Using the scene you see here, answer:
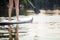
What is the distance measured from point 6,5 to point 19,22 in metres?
15.3

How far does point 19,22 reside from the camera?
424 inches

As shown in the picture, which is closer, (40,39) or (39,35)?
(40,39)

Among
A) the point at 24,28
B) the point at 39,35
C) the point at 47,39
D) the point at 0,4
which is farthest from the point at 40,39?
the point at 0,4

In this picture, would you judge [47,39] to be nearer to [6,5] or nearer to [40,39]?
[40,39]

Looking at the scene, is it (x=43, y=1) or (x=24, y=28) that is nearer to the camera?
(x=24, y=28)

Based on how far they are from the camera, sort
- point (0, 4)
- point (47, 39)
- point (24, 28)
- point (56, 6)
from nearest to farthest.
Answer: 1. point (47, 39)
2. point (24, 28)
3. point (0, 4)
4. point (56, 6)

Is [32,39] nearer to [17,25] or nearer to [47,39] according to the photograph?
[47,39]

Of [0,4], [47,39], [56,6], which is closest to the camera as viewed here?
[47,39]

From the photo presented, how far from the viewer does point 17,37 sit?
8.31 meters

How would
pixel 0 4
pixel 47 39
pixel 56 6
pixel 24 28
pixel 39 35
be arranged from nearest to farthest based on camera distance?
pixel 47 39 < pixel 39 35 < pixel 24 28 < pixel 0 4 < pixel 56 6

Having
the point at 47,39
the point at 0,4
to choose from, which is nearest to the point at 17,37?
the point at 47,39

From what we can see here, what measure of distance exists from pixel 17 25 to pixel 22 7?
14353mm

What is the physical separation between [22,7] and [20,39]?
681 inches

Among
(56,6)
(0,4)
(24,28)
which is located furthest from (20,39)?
(56,6)
